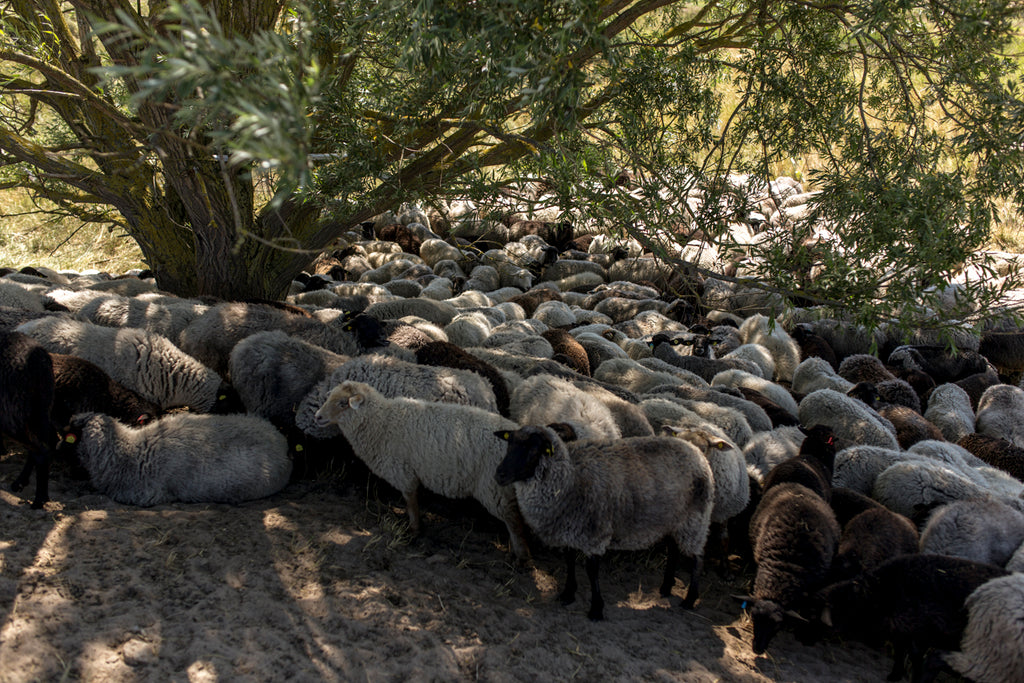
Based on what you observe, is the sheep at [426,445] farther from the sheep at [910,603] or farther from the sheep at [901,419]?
the sheep at [901,419]

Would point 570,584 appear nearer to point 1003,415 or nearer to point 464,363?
point 464,363

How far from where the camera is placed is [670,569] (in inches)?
202

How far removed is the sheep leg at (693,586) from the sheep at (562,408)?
1280mm

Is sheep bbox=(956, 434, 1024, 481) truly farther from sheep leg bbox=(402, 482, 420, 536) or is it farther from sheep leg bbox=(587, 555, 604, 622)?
sheep leg bbox=(402, 482, 420, 536)

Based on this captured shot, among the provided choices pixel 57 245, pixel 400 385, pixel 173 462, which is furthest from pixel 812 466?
pixel 57 245

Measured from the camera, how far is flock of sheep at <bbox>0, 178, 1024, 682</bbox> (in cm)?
457

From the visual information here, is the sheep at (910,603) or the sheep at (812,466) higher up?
the sheep at (812,466)

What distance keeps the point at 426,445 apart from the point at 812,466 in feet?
10.8

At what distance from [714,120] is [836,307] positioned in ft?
12.3

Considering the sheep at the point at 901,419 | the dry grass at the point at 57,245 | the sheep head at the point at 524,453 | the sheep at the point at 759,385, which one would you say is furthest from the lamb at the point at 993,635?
the dry grass at the point at 57,245

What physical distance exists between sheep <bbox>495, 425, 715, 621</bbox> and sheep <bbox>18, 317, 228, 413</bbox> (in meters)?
3.55

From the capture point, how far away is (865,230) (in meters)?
5.79

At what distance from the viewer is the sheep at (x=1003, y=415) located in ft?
29.5

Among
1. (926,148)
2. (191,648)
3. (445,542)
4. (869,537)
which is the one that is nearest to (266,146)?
(191,648)
